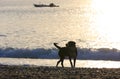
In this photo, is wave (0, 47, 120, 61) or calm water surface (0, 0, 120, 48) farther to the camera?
calm water surface (0, 0, 120, 48)

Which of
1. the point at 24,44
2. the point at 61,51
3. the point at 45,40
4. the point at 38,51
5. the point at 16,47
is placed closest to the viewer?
the point at 61,51

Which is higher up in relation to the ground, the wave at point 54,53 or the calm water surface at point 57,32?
the wave at point 54,53

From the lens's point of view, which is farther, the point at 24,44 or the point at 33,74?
the point at 24,44

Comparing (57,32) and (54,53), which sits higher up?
(54,53)


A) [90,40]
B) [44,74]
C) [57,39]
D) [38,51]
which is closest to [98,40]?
[90,40]

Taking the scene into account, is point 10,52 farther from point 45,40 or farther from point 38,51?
point 45,40

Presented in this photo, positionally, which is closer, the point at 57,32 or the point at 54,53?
the point at 54,53

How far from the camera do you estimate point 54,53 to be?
33.7 meters

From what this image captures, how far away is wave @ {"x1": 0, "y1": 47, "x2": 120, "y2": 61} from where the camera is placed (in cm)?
3209

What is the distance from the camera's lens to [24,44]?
139 ft

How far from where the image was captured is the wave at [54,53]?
32.1 meters

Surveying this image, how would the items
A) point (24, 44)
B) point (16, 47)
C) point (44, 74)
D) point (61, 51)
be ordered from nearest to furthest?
1. point (44, 74)
2. point (61, 51)
3. point (16, 47)
4. point (24, 44)

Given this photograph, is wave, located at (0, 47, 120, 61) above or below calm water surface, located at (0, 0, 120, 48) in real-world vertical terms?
above

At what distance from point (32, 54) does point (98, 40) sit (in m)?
12.9
